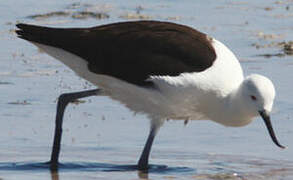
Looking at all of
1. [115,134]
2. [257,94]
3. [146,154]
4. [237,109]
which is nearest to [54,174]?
[146,154]

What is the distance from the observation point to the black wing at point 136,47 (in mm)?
8805

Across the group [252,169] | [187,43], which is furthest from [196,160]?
[187,43]

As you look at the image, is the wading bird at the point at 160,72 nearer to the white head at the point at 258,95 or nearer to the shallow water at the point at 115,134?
the white head at the point at 258,95

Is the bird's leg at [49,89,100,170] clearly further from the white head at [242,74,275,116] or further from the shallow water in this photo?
the white head at [242,74,275,116]

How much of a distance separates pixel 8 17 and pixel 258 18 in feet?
12.0

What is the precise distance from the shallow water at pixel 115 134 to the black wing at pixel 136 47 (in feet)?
2.91

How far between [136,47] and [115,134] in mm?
1281

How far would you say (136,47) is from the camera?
8.92m

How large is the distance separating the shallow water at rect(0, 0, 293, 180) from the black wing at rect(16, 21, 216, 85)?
34.9 inches

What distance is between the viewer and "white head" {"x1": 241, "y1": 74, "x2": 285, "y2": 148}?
8.68 meters

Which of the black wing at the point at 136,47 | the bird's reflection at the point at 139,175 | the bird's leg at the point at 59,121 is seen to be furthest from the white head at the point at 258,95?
the bird's leg at the point at 59,121

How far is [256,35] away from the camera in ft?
46.3

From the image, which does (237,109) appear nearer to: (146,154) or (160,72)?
(160,72)

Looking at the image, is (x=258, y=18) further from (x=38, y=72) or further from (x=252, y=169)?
(x=252, y=169)
